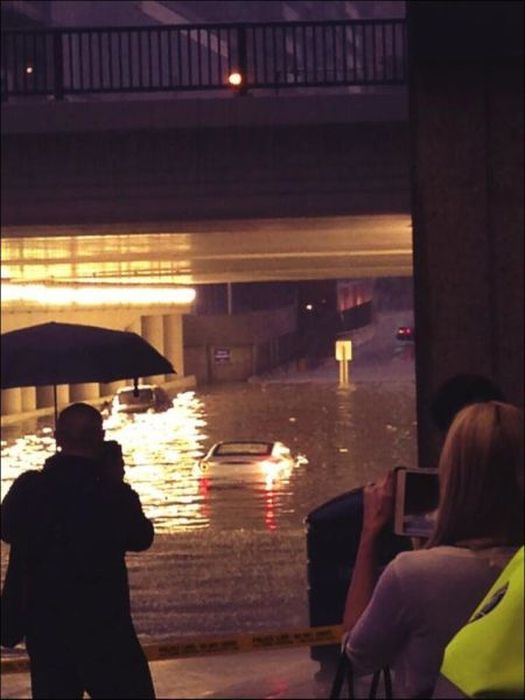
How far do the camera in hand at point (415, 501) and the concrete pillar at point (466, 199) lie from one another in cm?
516

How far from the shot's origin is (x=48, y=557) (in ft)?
19.8

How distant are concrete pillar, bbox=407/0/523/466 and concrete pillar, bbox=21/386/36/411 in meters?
31.6

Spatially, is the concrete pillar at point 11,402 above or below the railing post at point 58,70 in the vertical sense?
below

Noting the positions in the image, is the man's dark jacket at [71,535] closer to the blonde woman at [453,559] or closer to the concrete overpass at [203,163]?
the blonde woman at [453,559]

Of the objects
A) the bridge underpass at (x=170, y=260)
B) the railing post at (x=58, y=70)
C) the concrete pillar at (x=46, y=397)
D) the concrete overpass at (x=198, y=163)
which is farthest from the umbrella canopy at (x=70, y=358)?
the concrete pillar at (x=46, y=397)

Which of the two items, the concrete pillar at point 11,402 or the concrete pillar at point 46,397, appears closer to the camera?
the concrete pillar at point 11,402

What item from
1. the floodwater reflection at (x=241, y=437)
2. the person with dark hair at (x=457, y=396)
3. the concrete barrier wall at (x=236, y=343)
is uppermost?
the person with dark hair at (x=457, y=396)

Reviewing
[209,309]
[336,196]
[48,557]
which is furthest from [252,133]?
[209,309]

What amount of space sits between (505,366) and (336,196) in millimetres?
9529

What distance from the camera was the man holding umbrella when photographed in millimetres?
5977

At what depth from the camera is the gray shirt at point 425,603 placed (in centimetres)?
362

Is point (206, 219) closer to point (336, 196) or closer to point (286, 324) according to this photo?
point (336, 196)

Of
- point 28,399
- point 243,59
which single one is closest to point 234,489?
point 28,399

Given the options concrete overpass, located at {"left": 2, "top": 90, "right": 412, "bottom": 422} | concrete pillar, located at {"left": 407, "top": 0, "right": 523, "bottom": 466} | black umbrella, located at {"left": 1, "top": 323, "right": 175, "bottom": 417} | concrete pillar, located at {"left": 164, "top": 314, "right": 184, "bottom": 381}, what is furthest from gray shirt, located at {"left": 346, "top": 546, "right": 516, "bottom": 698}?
concrete pillar, located at {"left": 164, "top": 314, "right": 184, "bottom": 381}
